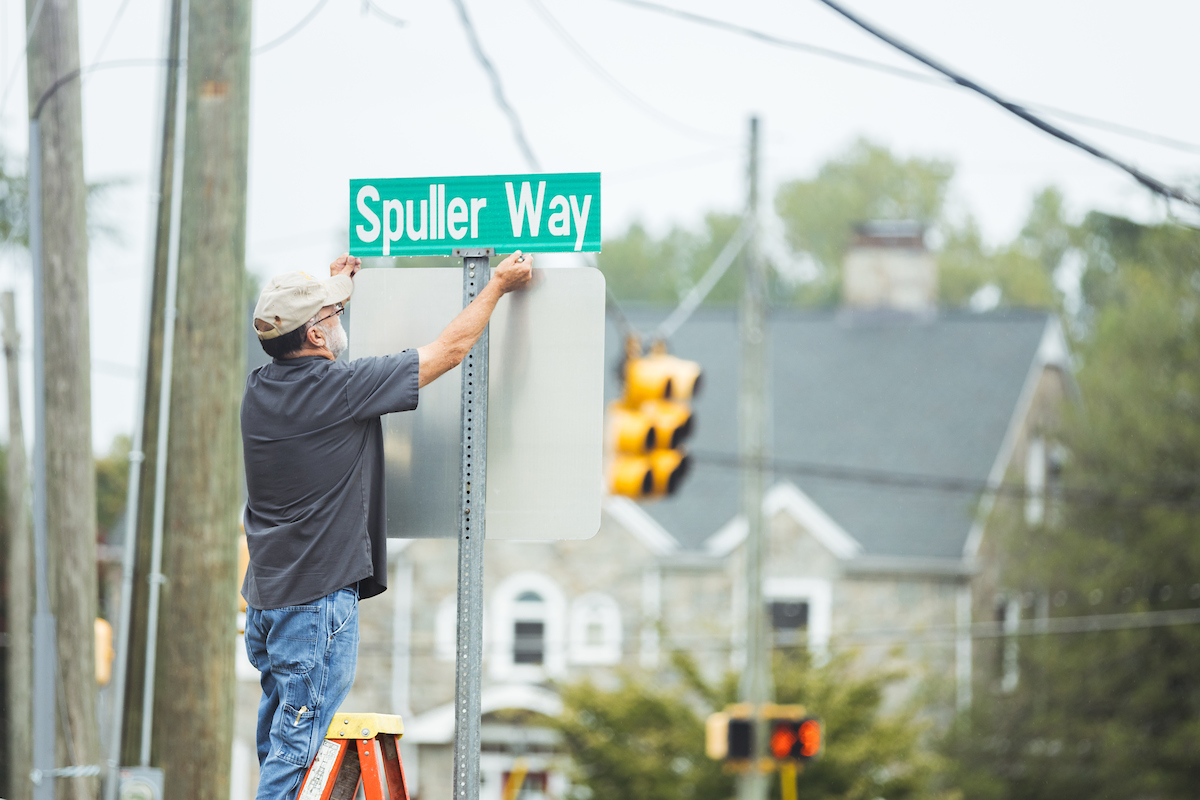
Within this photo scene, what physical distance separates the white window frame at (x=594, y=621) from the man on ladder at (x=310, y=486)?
70.3 feet

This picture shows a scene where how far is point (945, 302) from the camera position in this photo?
4903 centimetres

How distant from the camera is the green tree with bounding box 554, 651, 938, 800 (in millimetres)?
19641

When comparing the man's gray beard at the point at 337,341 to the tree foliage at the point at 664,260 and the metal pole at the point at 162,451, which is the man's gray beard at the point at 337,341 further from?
the tree foliage at the point at 664,260

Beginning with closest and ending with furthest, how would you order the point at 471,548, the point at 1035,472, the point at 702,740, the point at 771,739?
the point at 471,548 < the point at 771,739 < the point at 702,740 < the point at 1035,472

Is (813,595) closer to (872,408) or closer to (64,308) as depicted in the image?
(872,408)

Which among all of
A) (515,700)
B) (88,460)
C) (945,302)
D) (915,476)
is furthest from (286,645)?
(945,302)

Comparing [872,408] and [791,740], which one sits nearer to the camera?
[791,740]

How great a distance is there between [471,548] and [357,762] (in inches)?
28.8

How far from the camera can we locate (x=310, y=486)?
3.94 m

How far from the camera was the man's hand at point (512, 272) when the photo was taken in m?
3.95

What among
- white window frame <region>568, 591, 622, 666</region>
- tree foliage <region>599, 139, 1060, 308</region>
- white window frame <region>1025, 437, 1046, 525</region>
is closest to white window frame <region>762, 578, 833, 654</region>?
white window frame <region>568, 591, 622, 666</region>

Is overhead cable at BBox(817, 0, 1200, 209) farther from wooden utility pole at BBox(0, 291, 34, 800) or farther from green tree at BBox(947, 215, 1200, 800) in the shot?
green tree at BBox(947, 215, 1200, 800)

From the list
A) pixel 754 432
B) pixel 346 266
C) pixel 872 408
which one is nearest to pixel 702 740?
pixel 754 432

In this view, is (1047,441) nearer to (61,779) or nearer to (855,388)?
(855,388)
